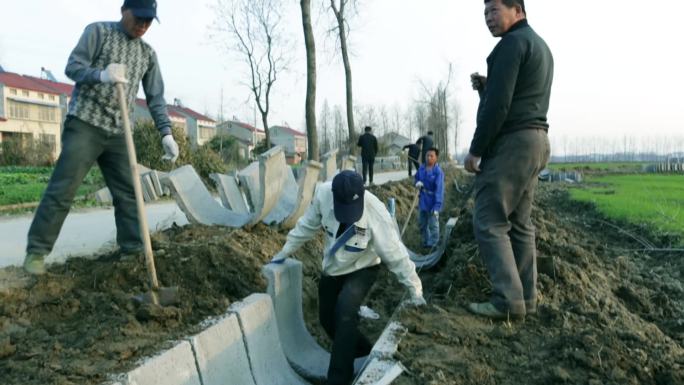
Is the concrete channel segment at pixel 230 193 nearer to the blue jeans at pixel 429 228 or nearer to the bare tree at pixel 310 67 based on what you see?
the blue jeans at pixel 429 228

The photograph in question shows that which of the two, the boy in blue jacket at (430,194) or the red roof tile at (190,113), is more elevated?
the red roof tile at (190,113)

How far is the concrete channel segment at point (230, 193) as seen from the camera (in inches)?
238

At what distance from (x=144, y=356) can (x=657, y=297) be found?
4.11 metres

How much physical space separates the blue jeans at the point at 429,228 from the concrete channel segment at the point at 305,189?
2.71 meters

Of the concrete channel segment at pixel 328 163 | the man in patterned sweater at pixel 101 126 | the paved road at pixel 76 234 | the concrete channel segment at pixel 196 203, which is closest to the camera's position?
the man in patterned sweater at pixel 101 126

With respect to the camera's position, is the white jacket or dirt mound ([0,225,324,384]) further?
the white jacket

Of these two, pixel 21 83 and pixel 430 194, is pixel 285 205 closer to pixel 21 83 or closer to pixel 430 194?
pixel 430 194

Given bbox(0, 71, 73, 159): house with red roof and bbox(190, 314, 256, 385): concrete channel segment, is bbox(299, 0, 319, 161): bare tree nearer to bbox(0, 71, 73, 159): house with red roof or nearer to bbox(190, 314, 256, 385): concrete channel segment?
bbox(190, 314, 256, 385): concrete channel segment

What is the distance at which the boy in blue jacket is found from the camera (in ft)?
24.2

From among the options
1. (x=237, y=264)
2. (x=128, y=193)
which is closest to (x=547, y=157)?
(x=237, y=264)

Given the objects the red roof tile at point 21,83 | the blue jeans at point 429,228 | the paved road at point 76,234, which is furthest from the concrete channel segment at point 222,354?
the red roof tile at point 21,83

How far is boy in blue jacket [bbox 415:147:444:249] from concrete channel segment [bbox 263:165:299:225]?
185 cm

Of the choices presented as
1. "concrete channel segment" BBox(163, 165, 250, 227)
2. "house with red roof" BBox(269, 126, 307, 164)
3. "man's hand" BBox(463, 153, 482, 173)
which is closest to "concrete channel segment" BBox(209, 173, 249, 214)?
"concrete channel segment" BBox(163, 165, 250, 227)

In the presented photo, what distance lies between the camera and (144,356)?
2555 mm
